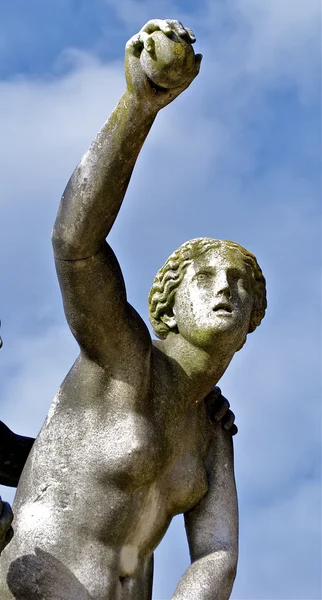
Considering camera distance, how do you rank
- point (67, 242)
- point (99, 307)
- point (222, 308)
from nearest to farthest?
point (67, 242), point (99, 307), point (222, 308)

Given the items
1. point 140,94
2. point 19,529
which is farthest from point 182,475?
point 140,94

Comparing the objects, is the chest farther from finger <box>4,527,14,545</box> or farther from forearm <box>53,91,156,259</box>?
forearm <box>53,91,156,259</box>

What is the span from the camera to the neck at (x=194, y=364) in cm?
1347

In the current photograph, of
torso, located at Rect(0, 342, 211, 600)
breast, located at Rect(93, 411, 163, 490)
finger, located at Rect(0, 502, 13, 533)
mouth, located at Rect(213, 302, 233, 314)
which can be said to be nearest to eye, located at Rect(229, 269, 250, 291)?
mouth, located at Rect(213, 302, 233, 314)

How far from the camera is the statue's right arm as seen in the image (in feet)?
40.4

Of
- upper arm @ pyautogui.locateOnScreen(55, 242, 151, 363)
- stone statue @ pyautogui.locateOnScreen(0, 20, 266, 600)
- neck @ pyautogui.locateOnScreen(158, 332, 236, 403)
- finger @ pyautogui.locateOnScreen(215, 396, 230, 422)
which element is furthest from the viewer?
finger @ pyautogui.locateOnScreen(215, 396, 230, 422)

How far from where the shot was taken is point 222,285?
13.4m

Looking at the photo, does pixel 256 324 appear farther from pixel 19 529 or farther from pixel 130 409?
pixel 19 529

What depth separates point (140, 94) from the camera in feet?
40.3

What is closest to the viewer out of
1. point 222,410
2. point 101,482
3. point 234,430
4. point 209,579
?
point 101,482

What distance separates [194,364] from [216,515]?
3.47 feet

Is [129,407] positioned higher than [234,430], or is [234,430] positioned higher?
[234,430]

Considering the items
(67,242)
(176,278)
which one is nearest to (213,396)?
(176,278)

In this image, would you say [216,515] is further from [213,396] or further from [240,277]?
[240,277]
